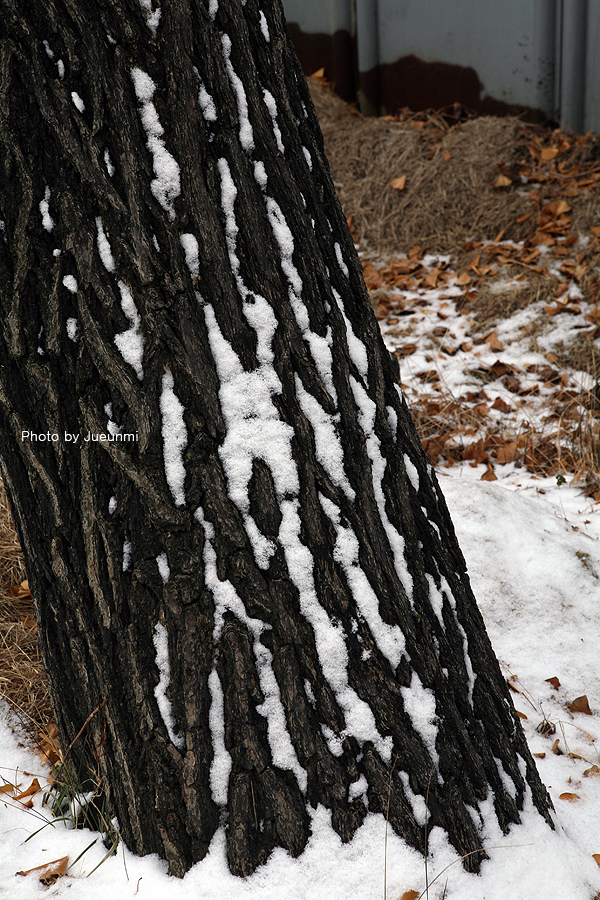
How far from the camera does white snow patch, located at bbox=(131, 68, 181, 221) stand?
3.57ft

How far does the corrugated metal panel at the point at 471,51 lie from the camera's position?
595 cm

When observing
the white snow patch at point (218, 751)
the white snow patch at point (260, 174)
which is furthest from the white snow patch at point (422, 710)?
the white snow patch at point (260, 174)

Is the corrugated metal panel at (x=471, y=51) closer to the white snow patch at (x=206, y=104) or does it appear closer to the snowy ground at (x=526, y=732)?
the snowy ground at (x=526, y=732)

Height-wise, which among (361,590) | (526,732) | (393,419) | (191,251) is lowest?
(526,732)

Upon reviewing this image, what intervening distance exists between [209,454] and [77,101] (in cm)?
63

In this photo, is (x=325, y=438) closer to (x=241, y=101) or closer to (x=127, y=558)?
(x=127, y=558)

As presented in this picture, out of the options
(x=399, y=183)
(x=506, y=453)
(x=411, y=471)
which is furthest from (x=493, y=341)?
(x=411, y=471)

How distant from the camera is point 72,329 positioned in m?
1.15

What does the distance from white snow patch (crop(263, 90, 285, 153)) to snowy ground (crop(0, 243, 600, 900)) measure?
4.22 ft

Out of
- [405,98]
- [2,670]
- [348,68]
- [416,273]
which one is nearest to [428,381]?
[416,273]

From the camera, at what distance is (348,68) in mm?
7434

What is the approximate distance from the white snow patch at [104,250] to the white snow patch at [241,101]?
293 millimetres

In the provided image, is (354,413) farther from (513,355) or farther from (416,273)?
(416,273)

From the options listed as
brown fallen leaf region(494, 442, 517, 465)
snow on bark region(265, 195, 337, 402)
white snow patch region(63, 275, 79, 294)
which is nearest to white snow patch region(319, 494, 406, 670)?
snow on bark region(265, 195, 337, 402)
